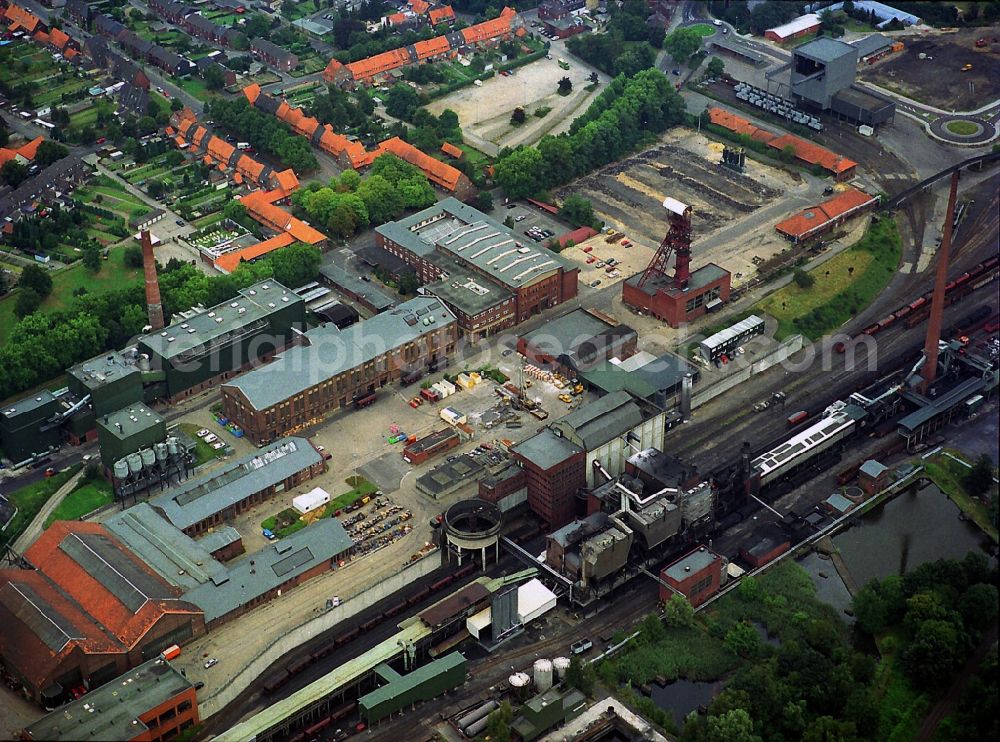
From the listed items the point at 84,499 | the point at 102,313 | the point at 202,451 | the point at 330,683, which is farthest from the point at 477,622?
the point at 102,313

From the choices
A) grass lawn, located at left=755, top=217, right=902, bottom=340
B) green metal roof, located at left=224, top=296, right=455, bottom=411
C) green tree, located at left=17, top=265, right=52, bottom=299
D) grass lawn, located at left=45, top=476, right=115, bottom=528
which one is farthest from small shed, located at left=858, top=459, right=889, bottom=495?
green tree, located at left=17, top=265, right=52, bottom=299

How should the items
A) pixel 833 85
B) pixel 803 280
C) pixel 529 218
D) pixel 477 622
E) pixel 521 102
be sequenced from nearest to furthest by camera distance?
pixel 477 622
pixel 803 280
pixel 529 218
pixel 833 85
pixel 521 102

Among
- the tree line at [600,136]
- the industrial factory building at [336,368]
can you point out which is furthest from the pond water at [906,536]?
the tree line at [600,136]

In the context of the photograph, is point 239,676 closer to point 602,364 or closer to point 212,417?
point 212,417

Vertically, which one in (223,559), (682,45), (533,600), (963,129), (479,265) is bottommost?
(223,559)

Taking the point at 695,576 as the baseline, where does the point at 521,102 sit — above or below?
above

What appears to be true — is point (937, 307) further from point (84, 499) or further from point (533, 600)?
point (84, 499)
